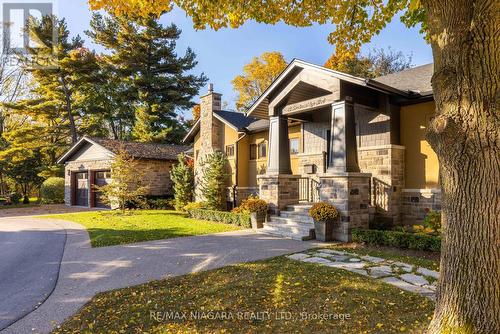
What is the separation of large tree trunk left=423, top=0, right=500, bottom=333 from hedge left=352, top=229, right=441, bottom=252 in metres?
4.93

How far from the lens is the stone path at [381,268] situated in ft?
16.8

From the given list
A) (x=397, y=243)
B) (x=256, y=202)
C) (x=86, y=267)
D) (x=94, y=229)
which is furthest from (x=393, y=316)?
(x=94, y=229)

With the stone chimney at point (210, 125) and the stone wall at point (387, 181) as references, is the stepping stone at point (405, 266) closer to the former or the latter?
the stone wall at point (387, 181)

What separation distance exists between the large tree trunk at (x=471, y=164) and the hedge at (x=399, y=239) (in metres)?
4.93

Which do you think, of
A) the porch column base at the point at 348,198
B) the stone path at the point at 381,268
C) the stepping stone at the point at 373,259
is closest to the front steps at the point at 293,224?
the porch column base at the point at 348,198

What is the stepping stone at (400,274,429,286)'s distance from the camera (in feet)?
17.2

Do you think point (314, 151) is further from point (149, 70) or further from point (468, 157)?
point (149, 70)

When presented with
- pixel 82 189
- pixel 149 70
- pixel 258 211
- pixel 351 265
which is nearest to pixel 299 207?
pixel 258 211

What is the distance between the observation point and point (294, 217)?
11023mm

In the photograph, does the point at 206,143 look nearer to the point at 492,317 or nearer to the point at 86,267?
the point at 86,267

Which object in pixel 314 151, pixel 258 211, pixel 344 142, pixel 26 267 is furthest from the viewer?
pixel 314 151

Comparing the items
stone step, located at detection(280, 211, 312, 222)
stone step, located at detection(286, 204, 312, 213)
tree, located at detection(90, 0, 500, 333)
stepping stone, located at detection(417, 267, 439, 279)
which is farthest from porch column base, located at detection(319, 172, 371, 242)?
tree, located at detection(90, 0, 500, 333)

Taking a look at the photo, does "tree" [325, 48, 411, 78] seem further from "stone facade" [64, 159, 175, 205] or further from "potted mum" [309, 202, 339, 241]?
"potted mum" [309, 202, 339, 241]

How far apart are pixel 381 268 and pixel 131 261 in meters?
5.15
